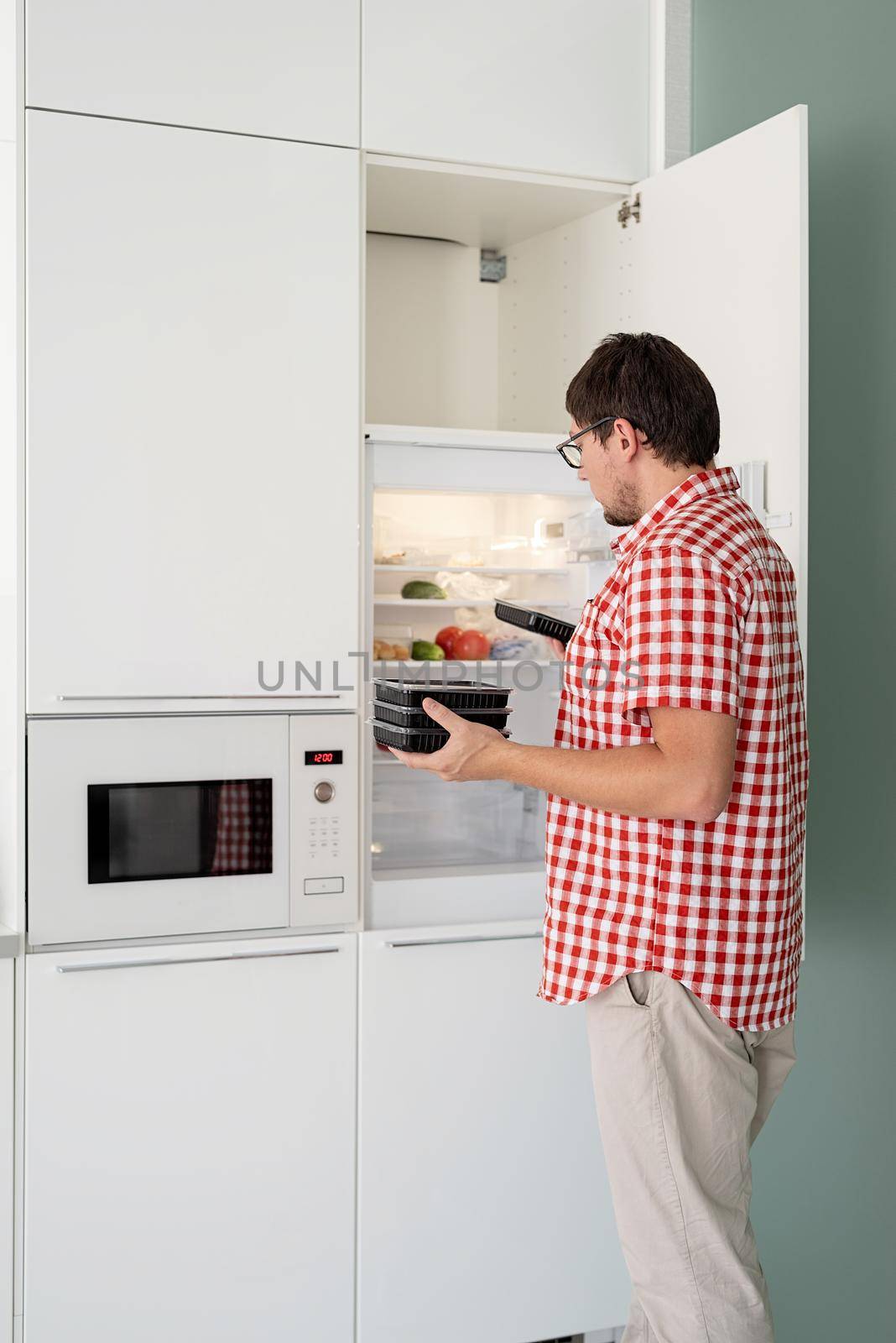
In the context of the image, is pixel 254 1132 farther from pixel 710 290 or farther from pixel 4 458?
pixel 710 290

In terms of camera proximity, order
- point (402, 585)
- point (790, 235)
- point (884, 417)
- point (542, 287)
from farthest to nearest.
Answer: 1. point (542, 287)
2. point (402, 585)
3. point (884, 417)
4. point (790, 235)

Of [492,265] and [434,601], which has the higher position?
[492,265]

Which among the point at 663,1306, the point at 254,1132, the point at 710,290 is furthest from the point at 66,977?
the point at 710,290

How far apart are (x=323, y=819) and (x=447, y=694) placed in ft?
1.98

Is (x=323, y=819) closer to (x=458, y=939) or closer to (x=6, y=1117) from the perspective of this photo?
(x=458, y=939)

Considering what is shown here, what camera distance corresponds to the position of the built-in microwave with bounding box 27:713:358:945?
6.69 ft

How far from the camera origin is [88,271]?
2029mm

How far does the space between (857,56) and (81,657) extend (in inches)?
64.9

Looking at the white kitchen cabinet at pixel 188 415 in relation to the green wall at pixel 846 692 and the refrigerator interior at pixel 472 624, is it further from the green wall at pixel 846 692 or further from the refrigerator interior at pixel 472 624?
the green wall at pixel 846 692

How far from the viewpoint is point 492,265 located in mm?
2875

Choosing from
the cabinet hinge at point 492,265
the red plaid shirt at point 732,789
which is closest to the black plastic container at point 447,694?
the red plaid shirt at point 732,789

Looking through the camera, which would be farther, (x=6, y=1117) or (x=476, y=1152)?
(x=476, y=1152)

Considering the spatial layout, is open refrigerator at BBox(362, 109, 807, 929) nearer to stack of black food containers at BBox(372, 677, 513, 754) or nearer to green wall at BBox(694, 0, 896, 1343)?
green wall at BBox(694, 0, 896, 1343)

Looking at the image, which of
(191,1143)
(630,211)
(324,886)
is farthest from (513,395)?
(191,1143)
